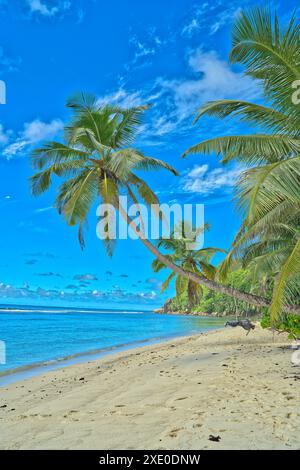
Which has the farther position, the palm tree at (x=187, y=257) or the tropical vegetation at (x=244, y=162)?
the palm tree at (x=187, y=257)

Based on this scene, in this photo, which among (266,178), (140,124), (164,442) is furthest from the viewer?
(140,124)

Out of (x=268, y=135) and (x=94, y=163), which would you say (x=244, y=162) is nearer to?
(x=268, y=135)

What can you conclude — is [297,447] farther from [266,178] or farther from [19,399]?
[19,399]

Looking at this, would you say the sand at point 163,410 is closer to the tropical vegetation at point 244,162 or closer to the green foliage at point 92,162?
the tropical vegetation at point 244,162

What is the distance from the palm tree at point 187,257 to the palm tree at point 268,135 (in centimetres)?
1499

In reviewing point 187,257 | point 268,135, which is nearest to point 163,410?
point 268,135

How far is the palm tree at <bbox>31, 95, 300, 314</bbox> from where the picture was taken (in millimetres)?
10516

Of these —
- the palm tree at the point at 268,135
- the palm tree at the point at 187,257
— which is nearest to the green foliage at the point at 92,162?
the palm tree at the point at 268,135

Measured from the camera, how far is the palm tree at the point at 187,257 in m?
23.7
